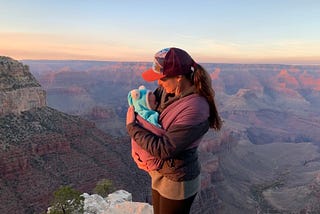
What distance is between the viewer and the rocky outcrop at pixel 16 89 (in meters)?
33.7

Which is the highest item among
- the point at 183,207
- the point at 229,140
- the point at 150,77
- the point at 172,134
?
the point at 150,77

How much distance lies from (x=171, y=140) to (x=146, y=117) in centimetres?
44

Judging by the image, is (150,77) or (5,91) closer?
(150,77)

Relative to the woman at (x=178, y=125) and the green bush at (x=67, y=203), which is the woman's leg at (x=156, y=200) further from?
the green bush at (x=67, y=203)

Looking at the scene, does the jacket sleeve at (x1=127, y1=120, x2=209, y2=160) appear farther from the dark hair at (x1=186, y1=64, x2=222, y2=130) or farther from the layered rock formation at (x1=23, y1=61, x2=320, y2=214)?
the layered rock formation at (x1=23, y1=61, x2=320, y2=214)

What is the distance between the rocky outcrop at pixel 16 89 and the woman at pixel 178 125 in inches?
1254

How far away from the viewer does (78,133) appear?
39.7 m

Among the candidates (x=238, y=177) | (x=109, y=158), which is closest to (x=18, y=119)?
(x=109, y=158)

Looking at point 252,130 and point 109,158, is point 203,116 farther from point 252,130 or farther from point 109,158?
point 252,130

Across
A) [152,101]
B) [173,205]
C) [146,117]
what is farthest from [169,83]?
[173,205]

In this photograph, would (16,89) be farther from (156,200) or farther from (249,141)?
(249,141)

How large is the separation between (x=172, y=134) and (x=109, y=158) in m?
36.7

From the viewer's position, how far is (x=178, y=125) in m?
3.51

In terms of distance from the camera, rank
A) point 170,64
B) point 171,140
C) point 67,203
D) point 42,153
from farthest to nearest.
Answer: point 42,153, point 67,203, point 170,64, point 171,140
